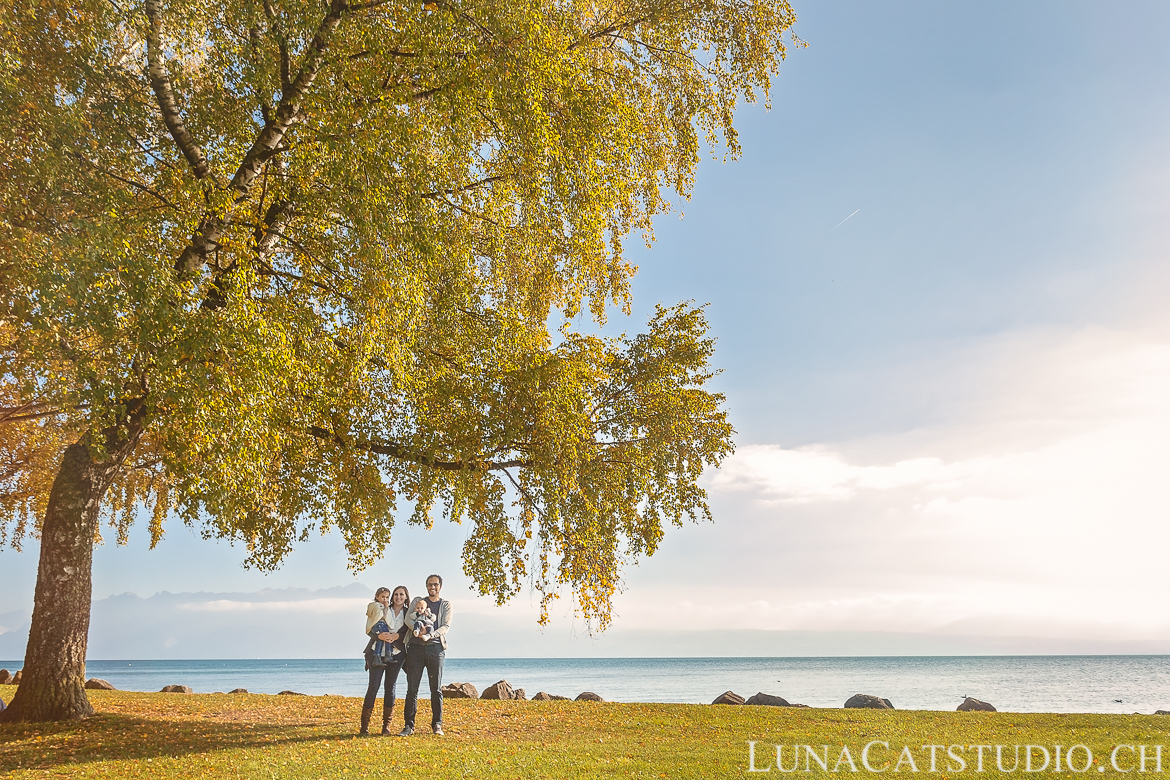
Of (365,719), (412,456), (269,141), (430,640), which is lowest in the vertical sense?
(365,719)

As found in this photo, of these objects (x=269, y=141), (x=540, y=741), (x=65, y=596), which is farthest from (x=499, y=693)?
(x=269, y=141)

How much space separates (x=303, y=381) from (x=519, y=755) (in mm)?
6165

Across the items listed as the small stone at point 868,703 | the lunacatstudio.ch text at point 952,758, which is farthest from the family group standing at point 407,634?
the small stone at point 868,703

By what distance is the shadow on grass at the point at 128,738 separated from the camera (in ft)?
31.9

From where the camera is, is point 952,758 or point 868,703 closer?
point 952,758

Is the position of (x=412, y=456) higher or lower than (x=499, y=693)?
higher

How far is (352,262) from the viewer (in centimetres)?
1098

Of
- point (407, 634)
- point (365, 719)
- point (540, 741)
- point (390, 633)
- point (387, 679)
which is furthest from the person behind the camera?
point (540, 741)

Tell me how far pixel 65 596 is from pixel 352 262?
23.7 ft

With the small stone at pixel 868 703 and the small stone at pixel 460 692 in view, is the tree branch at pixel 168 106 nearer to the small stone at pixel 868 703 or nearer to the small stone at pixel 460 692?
the small stone at pixel 460 692

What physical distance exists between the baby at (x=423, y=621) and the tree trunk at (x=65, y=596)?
17.3 feet

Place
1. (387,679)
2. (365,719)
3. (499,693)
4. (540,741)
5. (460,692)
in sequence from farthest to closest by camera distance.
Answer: (499,693) → (460,692) → (540,741) → (365,719) → (387,679)

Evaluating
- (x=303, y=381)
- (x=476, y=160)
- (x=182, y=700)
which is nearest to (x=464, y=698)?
(x=182, y=700)

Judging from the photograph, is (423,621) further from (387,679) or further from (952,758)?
(952,758)
